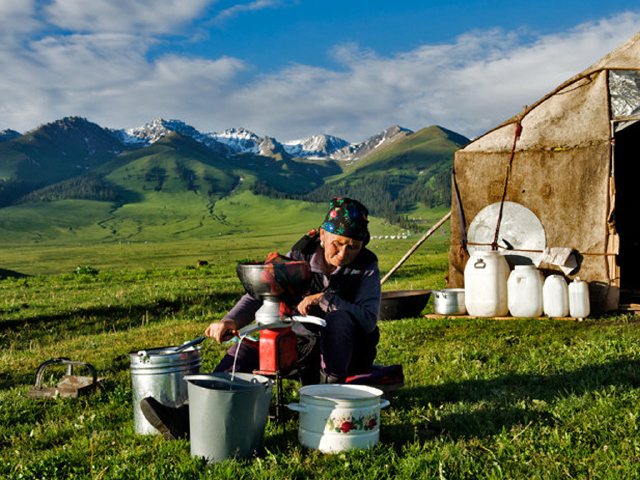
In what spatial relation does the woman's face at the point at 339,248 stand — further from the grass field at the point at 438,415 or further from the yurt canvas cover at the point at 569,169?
the yurt canvas cover at the point at 569,169

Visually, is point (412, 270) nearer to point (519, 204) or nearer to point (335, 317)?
point (519, 204)

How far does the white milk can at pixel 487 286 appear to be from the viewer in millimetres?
9703

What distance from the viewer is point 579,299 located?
9195 millimetres

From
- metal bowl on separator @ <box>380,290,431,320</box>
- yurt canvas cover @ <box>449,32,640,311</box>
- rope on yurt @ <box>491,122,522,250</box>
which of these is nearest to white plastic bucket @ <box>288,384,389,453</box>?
metal bowl on separator @ <box>380,290,431,320</box>

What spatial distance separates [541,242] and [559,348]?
13.0ft

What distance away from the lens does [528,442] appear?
12.7 ft

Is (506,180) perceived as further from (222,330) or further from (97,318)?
(97,318)

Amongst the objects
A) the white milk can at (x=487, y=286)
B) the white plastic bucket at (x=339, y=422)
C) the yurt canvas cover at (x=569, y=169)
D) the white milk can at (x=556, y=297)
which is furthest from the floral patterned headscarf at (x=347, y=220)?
the yurt canvas cover at (x=569, y=169)

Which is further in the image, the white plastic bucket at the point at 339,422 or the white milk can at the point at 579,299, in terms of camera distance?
the white milk can at the point at 579,299

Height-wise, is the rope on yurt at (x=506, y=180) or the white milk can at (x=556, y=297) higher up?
the rope on yurt at (x=506, y=180)

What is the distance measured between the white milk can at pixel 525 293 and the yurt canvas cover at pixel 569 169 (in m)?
0.74

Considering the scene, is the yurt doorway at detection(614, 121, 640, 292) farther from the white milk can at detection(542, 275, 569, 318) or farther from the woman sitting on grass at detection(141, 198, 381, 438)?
the woman sitting on grass at detection(141, 198, 381, 438)

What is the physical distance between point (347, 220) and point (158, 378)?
1865 mm

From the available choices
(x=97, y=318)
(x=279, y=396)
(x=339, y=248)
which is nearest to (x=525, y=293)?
(x=339, y=248)
